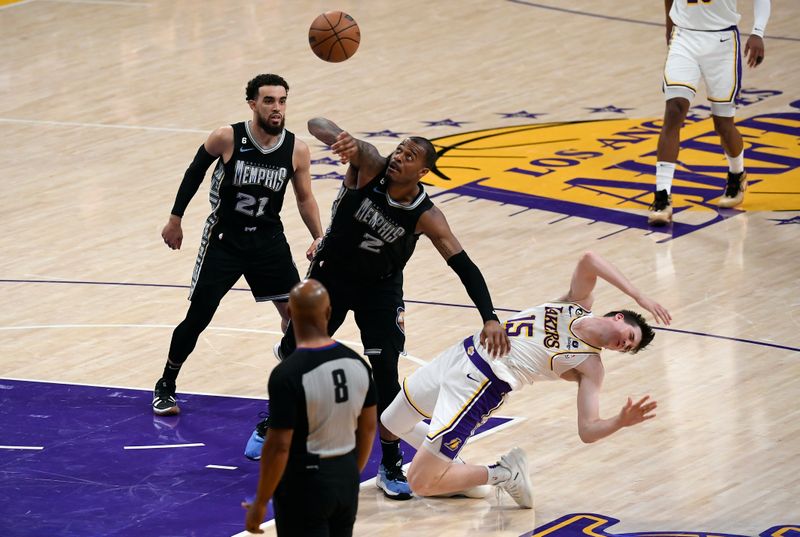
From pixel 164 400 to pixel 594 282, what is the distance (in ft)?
9.24

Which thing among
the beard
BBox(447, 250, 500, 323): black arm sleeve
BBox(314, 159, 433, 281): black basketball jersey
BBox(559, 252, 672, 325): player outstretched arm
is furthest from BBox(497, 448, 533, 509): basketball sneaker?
the beard

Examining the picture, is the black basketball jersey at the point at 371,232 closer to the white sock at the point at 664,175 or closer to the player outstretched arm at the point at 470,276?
the player outstretched arm at the point at 470,276

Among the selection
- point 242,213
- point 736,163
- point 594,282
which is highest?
point 242,213

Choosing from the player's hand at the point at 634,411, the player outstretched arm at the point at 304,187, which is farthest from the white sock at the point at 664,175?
the player's hand at the point at 634,411

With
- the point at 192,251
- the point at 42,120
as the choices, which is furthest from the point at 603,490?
the point at 42,120

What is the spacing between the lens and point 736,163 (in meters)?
13.0

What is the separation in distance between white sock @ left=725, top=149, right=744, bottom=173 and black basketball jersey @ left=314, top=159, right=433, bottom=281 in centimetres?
548

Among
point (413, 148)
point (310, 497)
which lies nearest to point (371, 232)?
point (413, 148)

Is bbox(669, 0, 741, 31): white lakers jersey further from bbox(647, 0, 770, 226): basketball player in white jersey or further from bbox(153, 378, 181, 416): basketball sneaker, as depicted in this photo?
bbox(153, 378, 181, 416): basketball sneaker

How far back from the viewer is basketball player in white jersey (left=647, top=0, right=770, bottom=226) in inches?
491

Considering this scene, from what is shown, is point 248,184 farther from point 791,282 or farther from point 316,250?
point 791,282

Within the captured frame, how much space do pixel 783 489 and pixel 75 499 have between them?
372 centimetres

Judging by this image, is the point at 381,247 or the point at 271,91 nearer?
the point at 381,247

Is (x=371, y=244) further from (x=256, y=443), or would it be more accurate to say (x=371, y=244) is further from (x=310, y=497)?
(x=310, y=497)
